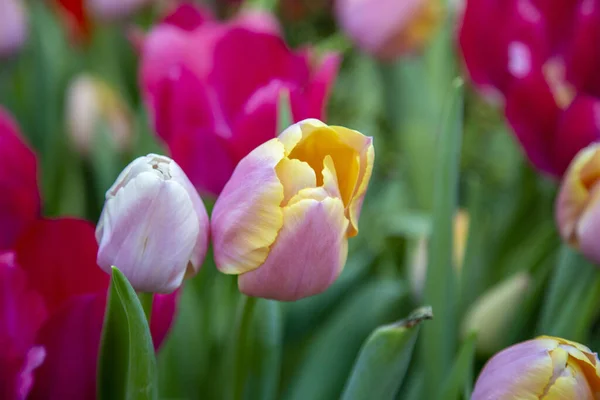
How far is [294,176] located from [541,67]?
182 millimetres

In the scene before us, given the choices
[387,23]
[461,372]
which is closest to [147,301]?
[461,372]

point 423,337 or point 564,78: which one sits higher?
point 564,78

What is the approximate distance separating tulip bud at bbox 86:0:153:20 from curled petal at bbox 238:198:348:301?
440 millimetres

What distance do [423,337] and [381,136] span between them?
33cm

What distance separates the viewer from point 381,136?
664 millimetres

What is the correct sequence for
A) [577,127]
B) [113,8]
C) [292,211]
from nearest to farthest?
1. [292,211]
2. [577,127]
3. [113,8]

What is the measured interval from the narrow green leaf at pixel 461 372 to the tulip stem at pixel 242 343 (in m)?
0.09

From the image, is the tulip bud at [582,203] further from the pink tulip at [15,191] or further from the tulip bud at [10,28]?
the tulip bud at [10,28]

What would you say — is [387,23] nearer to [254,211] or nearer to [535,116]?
[535,116]

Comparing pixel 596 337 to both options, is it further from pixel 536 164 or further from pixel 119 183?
pixel 119 183

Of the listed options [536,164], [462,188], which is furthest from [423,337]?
Result: [462,188]

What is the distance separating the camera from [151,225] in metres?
0.22

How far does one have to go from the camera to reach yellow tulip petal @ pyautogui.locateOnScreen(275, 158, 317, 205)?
0.22 meters

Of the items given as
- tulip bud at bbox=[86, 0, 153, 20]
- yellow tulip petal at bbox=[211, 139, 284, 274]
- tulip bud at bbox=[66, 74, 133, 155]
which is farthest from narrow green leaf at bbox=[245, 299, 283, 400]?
tulip bud at bbox=[86, 0, 153, 20]
